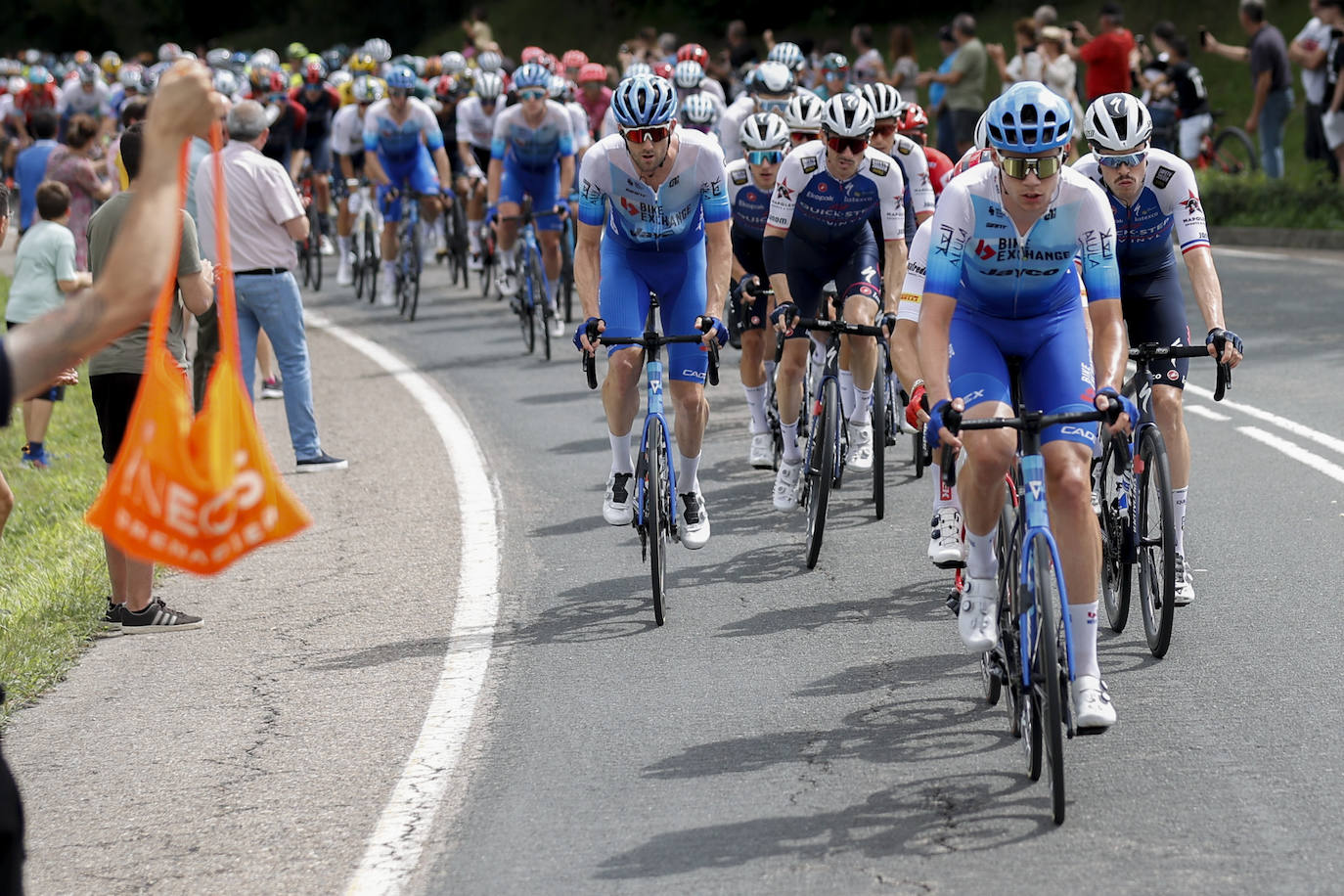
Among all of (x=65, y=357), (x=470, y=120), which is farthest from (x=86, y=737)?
(x=470, y=120)

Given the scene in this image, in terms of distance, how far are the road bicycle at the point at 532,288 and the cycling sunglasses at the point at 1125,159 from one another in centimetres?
860

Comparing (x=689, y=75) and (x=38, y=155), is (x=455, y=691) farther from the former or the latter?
(x=38, y=155)

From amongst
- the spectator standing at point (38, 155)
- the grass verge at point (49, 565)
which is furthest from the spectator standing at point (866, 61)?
the grass verge at point (49, 565)

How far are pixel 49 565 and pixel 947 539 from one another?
4765 millimetres

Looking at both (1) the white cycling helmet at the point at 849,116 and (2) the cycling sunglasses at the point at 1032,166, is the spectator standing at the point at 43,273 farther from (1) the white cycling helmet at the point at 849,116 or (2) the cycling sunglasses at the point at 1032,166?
(2) the cycling sunglasses at the point at 1032,166

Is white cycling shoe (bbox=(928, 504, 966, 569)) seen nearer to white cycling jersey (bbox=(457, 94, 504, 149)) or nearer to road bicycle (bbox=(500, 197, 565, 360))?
road bicycle (bbox=(500, 197, 565, 360))

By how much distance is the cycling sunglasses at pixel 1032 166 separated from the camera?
610cm

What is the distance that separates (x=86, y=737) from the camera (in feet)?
22.3

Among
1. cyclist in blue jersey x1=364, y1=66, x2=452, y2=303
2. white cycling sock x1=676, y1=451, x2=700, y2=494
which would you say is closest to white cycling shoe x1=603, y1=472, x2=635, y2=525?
white cycling sock x1=676, y1=451, x2=700, y2=494

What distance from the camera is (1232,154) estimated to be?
24656mm

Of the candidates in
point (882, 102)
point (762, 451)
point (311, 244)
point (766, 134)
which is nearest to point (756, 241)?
point (766, 134)

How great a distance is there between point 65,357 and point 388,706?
3.71 meters

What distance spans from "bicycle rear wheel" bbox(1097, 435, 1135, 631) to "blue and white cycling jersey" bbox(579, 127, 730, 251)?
7.37 feet

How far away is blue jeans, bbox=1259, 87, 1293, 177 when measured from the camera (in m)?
21.4
